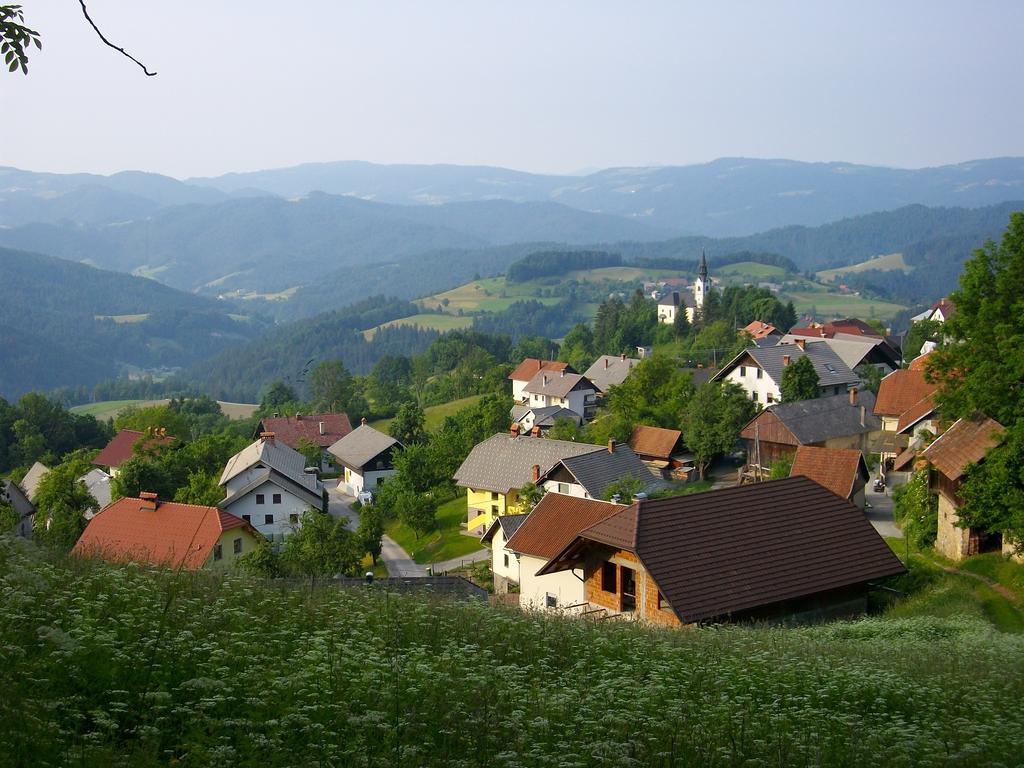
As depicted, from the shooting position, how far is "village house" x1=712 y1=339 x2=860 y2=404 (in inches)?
2247

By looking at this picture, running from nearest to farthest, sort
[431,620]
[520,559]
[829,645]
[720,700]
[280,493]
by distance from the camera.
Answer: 1. [720,700]
2. [431,620]
3. [829,645]
4. [520,559]
5. [280,493]

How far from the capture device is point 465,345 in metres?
122

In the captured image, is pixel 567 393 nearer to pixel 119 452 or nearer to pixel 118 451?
pixel 119 452

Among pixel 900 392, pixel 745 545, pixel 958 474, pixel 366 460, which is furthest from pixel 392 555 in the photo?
pixel 745 545

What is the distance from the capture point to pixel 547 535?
27.6m

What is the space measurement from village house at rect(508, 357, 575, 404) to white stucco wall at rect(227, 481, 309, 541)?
38388mm

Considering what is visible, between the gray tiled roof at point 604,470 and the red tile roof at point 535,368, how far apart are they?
38.4 meters

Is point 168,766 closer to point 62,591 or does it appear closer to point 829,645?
point 62,591

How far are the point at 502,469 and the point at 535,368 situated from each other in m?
41.5

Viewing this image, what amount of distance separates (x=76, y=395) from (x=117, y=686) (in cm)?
18153

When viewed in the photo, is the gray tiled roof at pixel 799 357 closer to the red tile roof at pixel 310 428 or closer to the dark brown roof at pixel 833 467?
the dark brown roof at pixel 833 467

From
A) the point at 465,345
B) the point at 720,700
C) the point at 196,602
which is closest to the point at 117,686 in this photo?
the point at 196,602

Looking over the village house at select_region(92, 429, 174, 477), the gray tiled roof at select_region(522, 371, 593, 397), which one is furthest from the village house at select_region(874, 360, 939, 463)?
the village house at select_region(92, 429, 174, 477)

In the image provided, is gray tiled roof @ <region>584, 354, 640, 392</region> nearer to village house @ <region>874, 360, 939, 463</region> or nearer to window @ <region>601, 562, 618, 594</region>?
village house @ <region>874, 360, 939, 463</region>
